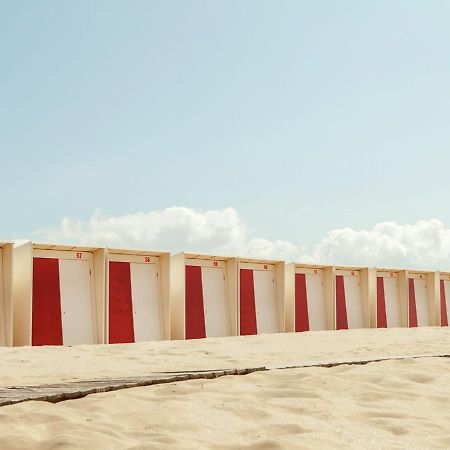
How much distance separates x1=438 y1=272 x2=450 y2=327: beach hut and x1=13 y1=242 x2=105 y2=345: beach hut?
10.0 metres

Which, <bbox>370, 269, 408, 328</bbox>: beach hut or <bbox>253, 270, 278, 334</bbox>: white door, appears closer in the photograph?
<bbox>253, 270, 278, 334</bbox>: white door

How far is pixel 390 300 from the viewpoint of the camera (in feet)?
51.2

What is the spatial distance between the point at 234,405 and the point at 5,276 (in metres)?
6.01

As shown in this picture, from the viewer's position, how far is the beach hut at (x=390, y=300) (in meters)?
15.0

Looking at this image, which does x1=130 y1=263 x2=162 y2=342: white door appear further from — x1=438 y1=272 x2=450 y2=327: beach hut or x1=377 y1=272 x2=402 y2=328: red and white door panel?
x1=438 y1=272 x2=450 y2=327: beach hut

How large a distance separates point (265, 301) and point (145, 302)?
2.72 metres

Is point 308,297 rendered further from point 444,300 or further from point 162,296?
point 444,300

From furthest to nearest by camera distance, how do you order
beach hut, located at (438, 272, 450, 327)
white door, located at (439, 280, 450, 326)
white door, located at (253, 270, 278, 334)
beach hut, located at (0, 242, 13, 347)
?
1. white door, located at (439, 280, 450, 326)
2. beach hut, located at (438, 272, 450, 327)
3. white door, located at (253, 270, 278, 334)
4. beach hut, located at (0, 242, 13, 347)

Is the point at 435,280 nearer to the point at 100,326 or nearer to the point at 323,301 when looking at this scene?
the point at 323,301

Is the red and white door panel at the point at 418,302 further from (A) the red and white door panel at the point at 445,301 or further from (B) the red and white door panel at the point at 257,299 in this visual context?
(B) the red and white door panel at the point at 257,299

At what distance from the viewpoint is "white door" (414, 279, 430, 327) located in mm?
16344

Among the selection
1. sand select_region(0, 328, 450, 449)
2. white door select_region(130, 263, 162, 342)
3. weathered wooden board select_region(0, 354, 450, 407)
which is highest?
white door select_region(130, 263, 162, 342)


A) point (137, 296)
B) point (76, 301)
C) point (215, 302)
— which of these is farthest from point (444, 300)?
point (76, 301)

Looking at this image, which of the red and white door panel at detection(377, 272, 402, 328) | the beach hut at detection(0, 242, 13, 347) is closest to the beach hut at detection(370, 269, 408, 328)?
the red and white door panel at detection(377, 272, 402, 328)
